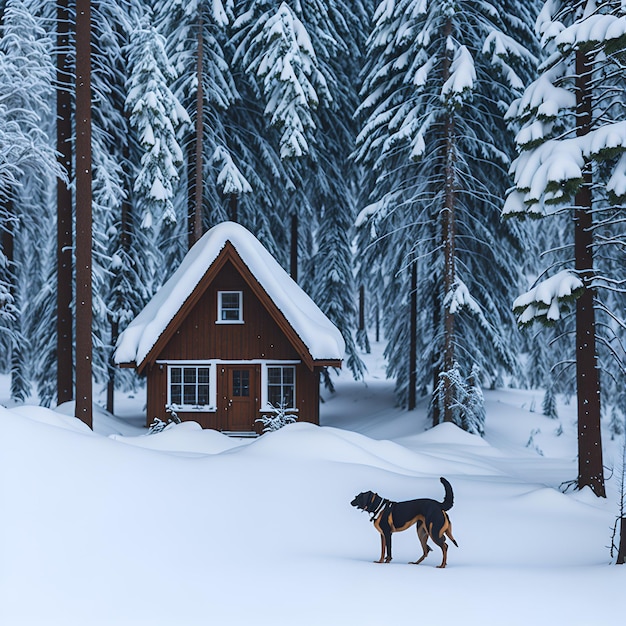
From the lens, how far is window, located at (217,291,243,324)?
66.0 ft

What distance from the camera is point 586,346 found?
1259 centimetres

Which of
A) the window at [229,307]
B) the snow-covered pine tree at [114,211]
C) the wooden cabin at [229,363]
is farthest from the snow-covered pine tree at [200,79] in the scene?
the wooden cabin at [229,363]

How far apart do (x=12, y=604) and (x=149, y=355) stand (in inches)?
514

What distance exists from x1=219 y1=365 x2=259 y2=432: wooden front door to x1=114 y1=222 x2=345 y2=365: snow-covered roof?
243cm

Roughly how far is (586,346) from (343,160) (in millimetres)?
18604

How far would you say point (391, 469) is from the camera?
41.8 ft

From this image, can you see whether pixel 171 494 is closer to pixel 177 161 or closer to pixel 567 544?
pixel 567 544

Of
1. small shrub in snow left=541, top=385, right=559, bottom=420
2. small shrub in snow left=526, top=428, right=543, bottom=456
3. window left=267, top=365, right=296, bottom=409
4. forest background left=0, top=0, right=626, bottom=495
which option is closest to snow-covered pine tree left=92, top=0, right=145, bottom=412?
forest background left=0, top=0, right=626, bottom=495

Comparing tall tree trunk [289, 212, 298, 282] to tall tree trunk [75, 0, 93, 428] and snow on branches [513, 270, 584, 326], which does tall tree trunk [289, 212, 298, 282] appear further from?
snow on branches [513, 270, 584, 326]

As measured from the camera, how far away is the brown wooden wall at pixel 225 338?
20.1 m

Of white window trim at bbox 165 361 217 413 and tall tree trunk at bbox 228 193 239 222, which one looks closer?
white window trim at bbox 165 361 217 413

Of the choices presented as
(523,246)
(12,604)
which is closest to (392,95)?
(523,246)

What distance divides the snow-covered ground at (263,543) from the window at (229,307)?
26.1 feet

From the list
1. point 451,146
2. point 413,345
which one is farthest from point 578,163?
point 413,345
